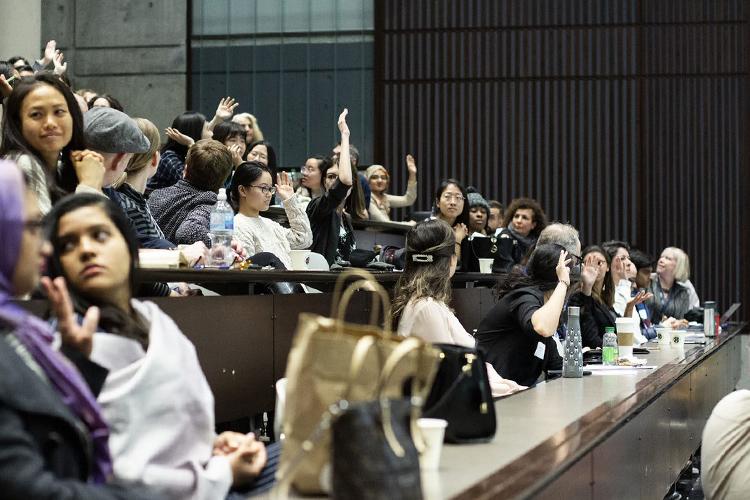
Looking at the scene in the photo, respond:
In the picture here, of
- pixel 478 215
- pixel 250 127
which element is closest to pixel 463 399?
pixel 250 127

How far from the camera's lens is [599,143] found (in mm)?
10367

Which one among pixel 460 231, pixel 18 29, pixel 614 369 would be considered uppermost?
pixel 18 29

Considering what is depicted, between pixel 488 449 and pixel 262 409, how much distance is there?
1.43 m

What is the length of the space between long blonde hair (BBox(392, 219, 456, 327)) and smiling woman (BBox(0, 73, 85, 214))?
1.31 meters

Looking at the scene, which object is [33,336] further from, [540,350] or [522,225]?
[522,225]

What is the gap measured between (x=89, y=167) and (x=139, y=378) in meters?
1.50

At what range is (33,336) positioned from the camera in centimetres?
160

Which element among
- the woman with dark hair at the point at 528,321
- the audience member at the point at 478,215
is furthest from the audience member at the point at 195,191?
the audience member at the point at 478,215

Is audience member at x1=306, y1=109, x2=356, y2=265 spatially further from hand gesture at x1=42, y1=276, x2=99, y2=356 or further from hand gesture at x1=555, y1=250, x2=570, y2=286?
hand gesture at x1=42, y1=276, x2=99, y2=356

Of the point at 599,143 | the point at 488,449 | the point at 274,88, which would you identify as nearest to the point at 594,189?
the point at 599,143

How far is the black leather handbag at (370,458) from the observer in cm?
161

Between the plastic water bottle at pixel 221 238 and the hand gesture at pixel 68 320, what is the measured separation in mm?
1795

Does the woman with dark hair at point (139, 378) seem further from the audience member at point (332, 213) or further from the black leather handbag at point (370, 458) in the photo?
the audience member at point (332, 213)

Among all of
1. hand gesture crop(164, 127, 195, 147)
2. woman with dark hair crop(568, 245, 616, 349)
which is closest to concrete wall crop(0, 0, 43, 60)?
hand gesture crop(164, 127, 195, 147)
